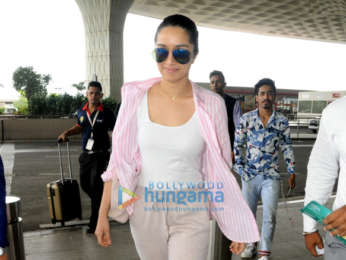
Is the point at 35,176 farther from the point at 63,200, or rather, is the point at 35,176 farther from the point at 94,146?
the point at 94,146

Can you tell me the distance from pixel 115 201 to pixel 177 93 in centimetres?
68

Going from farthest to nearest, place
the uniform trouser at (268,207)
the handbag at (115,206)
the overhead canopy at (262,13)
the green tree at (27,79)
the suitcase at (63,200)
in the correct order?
the green tree at (27,79) < the overhead canopy at (262,13) < the suitcase at (63,200) < the uniform trouser at (268,207) < the handbag at (115,206)

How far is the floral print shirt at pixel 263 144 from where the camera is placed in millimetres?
3369

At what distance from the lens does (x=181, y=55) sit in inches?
66.9

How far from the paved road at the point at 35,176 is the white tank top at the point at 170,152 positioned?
3.68m

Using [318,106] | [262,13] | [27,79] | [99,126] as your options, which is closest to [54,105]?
[99,126]

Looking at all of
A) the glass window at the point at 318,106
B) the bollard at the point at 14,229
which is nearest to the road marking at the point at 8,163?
the bollard at the point at 14,229

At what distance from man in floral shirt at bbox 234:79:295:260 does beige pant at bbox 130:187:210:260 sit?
1799mm

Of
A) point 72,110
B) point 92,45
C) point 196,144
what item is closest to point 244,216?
point 196,144

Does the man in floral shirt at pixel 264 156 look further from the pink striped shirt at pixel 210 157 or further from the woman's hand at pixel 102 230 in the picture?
the woman's hand at pixel 102 230

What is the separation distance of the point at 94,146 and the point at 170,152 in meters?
2.77

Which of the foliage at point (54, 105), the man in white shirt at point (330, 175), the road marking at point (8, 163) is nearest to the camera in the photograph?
the man in white shirt at point (330, 175)

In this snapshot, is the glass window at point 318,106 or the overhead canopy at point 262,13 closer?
the glass window at point 318,106

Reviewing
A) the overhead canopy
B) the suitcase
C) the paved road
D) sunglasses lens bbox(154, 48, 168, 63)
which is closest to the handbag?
sunglasses lens bbox(154, 48, 168, 63)
